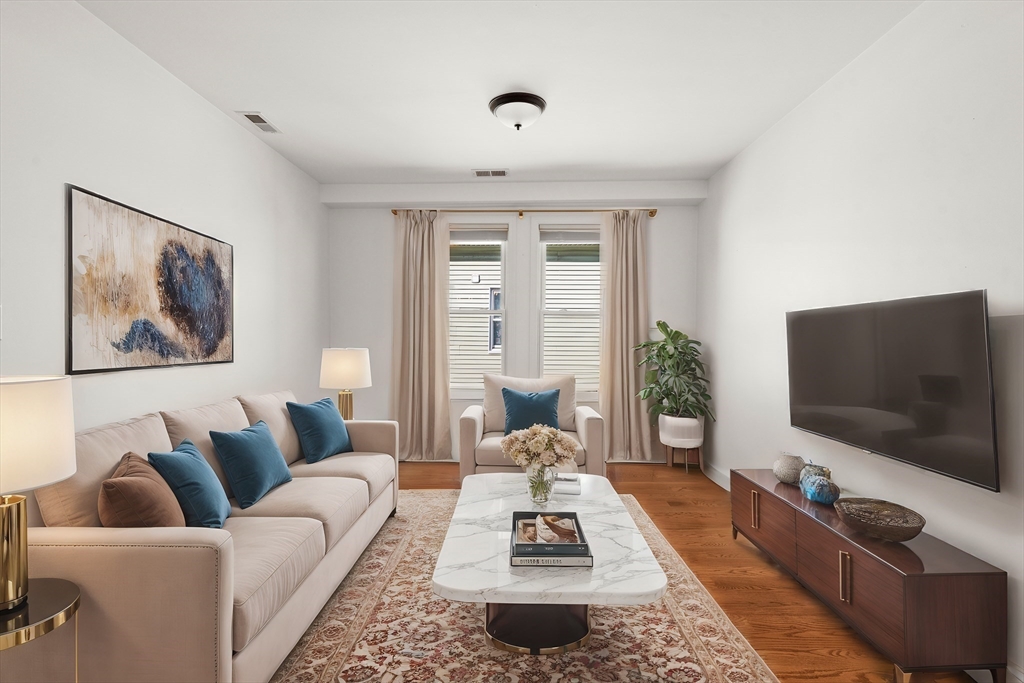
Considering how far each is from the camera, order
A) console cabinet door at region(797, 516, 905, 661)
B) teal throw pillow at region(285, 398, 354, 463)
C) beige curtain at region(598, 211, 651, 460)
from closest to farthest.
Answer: console cabinet door at region(797, 516, 905, 661) → teal throw pillow at region(285, 398, 354, 463) → beige curtain at region(598, 211, 651, 460)

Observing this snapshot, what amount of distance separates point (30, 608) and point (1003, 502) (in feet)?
10.4

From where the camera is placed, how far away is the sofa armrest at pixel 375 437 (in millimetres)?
3904

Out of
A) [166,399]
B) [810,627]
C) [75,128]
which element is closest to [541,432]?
[810,627]

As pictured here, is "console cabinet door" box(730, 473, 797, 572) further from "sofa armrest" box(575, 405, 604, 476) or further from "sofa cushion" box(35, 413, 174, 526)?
"sofa cushion" box(35, 413, 174, 526)

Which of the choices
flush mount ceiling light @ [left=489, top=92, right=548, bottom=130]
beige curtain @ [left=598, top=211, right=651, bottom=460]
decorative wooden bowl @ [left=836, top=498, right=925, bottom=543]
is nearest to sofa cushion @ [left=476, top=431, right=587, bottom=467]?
beige curtain @ [left=598, top=211, right=651, bottom=460]

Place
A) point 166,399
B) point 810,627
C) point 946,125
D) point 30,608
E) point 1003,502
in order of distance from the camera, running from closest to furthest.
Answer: point 30,608 → point 1003,502 → point 946,125 → point 810,627 → point 166,399

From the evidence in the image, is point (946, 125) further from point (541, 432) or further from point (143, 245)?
point (143, 245)

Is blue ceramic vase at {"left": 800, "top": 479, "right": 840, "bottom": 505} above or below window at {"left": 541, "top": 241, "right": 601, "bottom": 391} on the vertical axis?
below

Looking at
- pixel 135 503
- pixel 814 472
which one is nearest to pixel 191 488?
pixel 135 503

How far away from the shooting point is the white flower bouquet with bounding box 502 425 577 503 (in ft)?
8.76

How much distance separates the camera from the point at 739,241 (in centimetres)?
446

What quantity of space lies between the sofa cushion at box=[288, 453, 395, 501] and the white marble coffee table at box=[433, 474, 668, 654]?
27.1 inches

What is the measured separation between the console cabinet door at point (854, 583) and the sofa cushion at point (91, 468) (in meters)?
2.87

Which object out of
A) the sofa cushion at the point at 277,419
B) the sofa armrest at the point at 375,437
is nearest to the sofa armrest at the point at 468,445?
the sofa armrest at the point at 375,437
